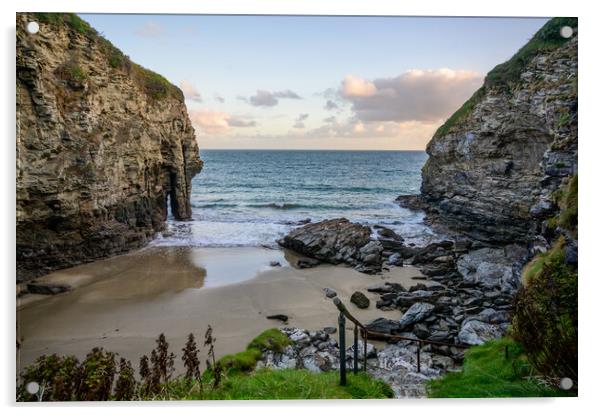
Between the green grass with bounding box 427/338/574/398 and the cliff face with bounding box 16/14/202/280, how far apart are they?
241 inches

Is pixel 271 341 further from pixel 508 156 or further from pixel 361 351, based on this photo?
pixel 508 156

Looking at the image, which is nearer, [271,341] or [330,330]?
[271,341]

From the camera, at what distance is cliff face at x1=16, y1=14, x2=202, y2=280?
716 centimetres

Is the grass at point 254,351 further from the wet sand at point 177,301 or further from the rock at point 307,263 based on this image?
the rock at point 307,263

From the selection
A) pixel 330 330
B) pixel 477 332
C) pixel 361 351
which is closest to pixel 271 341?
pixel 330 330

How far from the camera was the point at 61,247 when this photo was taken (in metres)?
8.94

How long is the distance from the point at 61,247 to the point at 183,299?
3241 mm

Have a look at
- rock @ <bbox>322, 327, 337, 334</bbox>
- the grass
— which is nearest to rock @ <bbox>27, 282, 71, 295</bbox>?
the grass

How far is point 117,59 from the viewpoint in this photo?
10.7m

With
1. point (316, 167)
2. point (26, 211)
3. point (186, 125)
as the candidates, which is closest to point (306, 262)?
point (26, 211)

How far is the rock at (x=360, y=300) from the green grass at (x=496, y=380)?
11.0ft

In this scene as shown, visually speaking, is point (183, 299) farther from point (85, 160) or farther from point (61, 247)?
point (85, 160)

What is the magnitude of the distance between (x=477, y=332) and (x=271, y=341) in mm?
3460

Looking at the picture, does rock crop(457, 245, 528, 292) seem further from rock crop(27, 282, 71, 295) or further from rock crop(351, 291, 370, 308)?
rock crop(27, 282, 71, 295)
